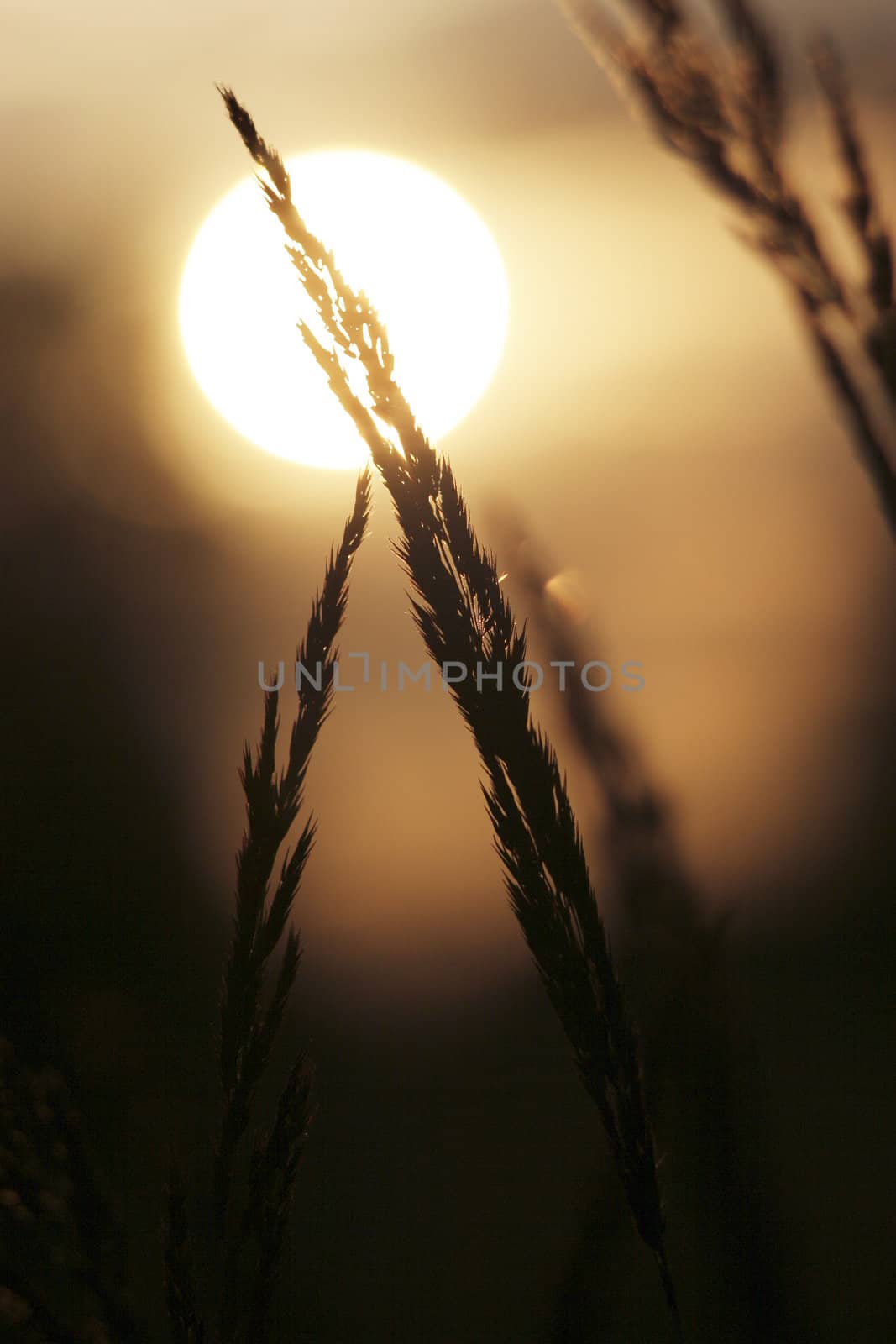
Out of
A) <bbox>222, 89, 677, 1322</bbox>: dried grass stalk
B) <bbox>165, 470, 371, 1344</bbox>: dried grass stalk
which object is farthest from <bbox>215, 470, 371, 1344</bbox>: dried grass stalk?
<bbox>222, 89, 677, 1322</bbox>: dried grass stalk

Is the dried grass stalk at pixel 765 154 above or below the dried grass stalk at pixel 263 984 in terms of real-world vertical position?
above

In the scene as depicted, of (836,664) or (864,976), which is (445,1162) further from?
(836,664)

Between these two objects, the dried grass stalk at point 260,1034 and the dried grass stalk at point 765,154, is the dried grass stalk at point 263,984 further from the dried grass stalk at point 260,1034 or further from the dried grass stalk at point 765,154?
the dried grass stalk at point 765,154

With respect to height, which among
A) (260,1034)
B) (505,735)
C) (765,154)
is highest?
(765,154)

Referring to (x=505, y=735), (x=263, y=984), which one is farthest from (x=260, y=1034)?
(x=505, y=735)

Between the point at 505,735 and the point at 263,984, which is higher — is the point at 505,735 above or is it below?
above

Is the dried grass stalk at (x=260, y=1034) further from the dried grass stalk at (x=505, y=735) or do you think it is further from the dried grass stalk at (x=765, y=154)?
the dried grass stalk at (x=765, y=154)

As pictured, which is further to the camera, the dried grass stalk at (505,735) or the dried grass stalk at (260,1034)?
the dried grass stalk at (260,1034)

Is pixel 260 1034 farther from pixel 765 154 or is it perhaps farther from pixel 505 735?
pixel 765 154

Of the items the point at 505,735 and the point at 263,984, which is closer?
the point at 505,735

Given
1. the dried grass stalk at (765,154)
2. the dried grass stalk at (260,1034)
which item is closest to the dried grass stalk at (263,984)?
the dried grass stalk at (260,1034)
